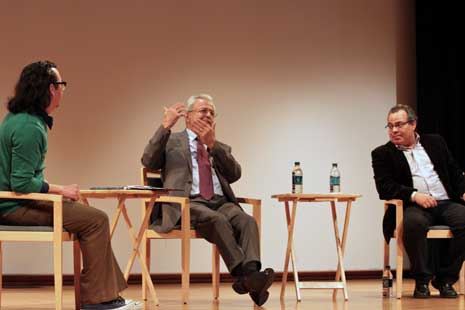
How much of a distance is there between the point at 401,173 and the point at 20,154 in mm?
2666

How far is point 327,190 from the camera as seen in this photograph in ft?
22.8

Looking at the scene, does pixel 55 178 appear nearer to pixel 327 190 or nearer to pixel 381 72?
pixel 327 190

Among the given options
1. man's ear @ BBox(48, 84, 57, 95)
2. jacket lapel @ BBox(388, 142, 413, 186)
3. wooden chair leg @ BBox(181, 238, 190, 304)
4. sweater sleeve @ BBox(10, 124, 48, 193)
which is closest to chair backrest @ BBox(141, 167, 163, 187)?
wooden chair leg @ BBox(181, 238, 190, 304)

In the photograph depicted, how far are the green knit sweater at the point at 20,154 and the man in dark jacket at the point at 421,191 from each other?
2.42 m

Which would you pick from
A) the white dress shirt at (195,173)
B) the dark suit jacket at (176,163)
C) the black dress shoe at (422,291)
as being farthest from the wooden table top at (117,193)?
the black dress shoe at (422,291)

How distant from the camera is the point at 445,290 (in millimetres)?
5371

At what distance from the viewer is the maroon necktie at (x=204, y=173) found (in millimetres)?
5250

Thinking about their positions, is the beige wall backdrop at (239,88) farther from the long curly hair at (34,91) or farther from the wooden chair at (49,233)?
the wooden chair at (49,233)

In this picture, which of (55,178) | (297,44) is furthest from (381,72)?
(55,178)

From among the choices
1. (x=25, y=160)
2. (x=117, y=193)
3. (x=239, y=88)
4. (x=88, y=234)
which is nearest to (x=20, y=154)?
(x=25, y=160)

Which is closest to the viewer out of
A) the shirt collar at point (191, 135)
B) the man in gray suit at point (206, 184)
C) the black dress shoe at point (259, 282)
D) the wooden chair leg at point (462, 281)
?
the black dress shoe at point (259, 282)

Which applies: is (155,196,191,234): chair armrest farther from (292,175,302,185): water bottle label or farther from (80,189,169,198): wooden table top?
(292,175,302,185): water bottle label

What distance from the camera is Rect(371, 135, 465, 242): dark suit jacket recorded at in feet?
17.9

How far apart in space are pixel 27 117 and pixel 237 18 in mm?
3152
